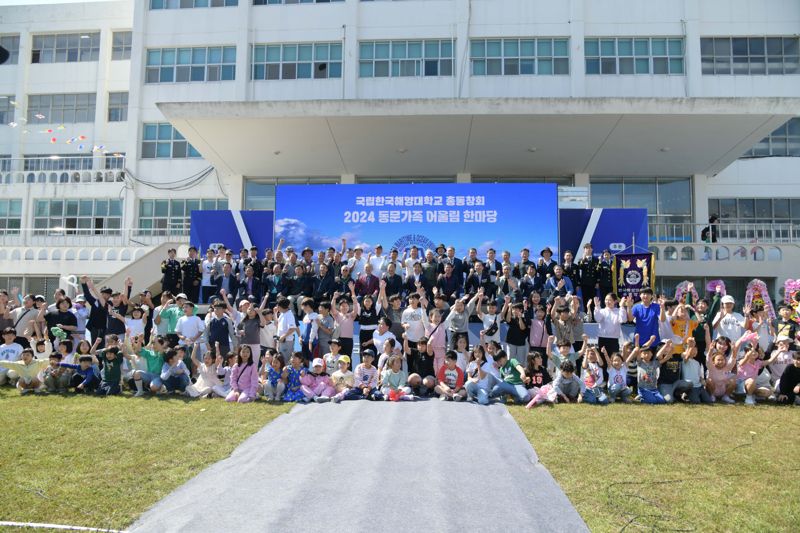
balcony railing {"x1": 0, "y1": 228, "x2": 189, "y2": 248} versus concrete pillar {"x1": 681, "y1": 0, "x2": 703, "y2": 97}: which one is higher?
concrete pillar {"x1": 681, "y1": 0, "x2": 703, "y2": 97}

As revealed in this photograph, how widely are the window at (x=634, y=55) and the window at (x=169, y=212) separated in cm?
1597

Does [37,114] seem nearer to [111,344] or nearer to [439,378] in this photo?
[111,344]

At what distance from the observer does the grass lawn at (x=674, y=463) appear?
191 inches

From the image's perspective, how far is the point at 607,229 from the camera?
1636cm

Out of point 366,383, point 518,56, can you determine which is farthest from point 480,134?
point 366,383

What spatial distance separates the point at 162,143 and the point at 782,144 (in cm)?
2566

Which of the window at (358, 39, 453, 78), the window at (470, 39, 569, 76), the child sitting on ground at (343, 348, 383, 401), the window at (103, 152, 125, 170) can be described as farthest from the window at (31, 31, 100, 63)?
the child sitting on ground at (343, 348, 383, 401)

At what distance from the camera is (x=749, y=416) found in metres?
8.33

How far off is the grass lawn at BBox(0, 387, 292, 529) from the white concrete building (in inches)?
440

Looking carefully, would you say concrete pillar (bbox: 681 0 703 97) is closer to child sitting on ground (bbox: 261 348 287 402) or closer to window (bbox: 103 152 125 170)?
child sitting on ground (bbox: 261 348 287 402)

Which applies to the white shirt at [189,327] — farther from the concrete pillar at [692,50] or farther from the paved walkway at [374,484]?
the concrete pillar at [692,50]

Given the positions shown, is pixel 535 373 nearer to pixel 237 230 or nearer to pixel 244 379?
pixel 244 379

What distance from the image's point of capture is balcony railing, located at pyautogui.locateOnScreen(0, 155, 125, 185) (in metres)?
26.5

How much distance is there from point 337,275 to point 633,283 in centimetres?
673
